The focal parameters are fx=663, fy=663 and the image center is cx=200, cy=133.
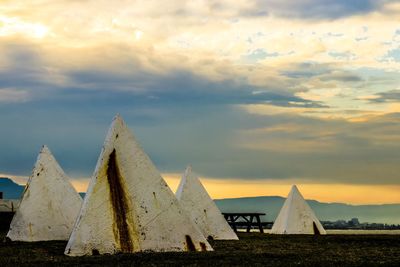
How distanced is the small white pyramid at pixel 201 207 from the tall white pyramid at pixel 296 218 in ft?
22.2

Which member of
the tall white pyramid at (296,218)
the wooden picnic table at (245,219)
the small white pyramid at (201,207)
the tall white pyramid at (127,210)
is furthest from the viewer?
the wooden picnic table at (245,219)

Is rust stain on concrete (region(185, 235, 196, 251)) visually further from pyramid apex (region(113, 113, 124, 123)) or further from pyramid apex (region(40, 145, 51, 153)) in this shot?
pyramid apex (region(40, 145, 51, 153))

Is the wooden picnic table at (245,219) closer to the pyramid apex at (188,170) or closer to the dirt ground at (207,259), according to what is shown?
the pyramid apex at (188,170)

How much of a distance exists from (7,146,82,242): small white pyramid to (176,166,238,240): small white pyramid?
6.68 m

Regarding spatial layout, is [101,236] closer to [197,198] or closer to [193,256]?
[193,256]

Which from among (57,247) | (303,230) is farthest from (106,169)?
(303,230)

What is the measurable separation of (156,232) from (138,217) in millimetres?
693

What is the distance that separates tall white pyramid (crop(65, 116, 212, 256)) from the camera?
18953 mm

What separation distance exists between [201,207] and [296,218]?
8.44m

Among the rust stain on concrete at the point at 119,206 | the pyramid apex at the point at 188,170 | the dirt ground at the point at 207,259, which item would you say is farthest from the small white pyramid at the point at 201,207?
the rust stain on concrete at the point at 119,206

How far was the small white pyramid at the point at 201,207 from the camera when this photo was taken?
32062 millimetres

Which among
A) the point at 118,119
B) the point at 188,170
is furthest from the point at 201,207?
the point at 118,119

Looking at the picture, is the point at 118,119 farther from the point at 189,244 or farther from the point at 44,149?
the point at 44,149

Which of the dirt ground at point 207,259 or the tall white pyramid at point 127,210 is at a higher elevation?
the tall white pyramid at point 127,210
